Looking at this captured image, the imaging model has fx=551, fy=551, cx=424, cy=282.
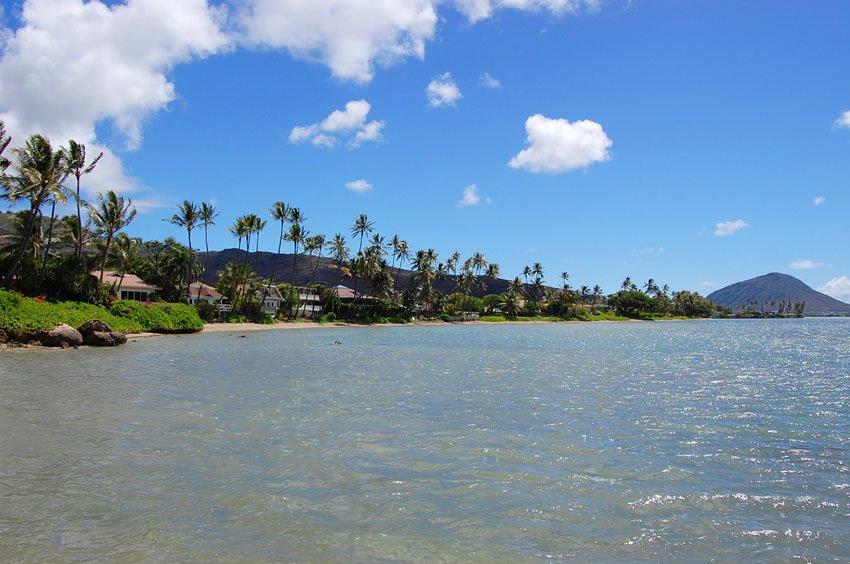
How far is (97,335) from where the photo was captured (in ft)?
118

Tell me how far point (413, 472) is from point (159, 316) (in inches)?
1904

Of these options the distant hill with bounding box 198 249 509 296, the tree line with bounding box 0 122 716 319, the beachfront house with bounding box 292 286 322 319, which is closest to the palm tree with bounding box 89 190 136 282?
the tree line with bounding box 0 122 716 319

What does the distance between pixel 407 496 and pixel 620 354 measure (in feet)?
113

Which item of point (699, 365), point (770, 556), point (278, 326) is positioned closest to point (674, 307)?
point (278, 326)

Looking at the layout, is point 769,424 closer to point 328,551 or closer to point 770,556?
point 770,556

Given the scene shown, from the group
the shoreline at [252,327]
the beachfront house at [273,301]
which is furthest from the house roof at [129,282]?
the beachfront house at [273,301]

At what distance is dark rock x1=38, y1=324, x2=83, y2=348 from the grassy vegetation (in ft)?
2.53

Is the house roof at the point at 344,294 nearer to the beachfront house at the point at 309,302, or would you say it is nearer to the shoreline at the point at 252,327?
the beachfront house at the point at 309,302

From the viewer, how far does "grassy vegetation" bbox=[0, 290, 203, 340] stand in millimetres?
33188

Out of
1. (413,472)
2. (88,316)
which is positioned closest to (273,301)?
(88,316)

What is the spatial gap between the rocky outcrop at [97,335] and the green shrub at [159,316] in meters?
10.8

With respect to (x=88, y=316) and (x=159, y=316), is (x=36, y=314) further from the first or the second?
(x=159, y=316)

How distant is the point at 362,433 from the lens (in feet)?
42.3

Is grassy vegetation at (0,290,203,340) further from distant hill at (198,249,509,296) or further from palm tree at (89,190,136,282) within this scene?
distant hill at (198,249,509,296)
